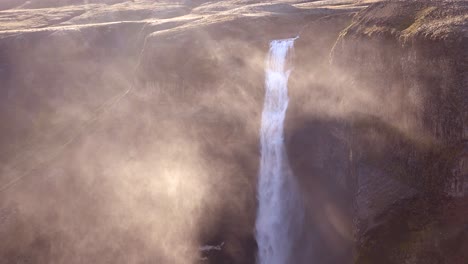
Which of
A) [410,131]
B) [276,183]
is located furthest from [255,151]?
[410,131]

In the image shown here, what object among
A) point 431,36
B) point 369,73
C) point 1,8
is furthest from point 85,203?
point 1,8

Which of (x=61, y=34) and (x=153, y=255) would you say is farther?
(x=61, y=34)

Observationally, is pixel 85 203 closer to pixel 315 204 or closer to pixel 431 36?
pixel 315 204

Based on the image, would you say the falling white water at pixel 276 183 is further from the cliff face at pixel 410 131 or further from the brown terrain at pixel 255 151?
the cliff face at pixel 410 131

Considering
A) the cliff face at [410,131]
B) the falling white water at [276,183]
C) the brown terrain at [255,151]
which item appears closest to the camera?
the cliff face at [410,131]

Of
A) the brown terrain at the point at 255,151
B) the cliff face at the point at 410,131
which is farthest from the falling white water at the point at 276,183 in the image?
the cliff face at the point at 410,131

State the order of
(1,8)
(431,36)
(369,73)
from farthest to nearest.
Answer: (1,8), (369,73), (431,36)
